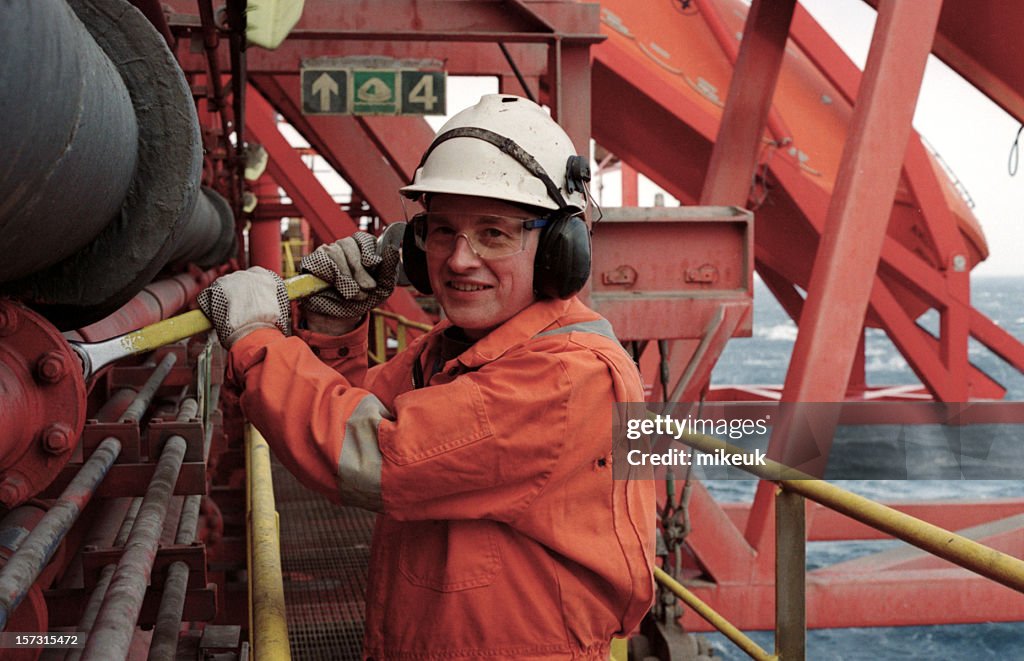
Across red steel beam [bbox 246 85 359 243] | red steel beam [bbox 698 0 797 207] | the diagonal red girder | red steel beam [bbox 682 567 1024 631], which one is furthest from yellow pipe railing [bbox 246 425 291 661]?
red steel beam [bbox 246 85 359 243]

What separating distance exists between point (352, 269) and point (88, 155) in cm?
128

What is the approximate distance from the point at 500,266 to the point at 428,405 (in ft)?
1.27

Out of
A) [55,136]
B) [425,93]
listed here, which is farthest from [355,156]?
[55,136]

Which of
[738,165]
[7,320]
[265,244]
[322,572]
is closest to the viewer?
[7,320]

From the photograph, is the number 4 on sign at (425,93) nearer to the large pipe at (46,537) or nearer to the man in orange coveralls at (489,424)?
the man in orange coveralls at (489,424)

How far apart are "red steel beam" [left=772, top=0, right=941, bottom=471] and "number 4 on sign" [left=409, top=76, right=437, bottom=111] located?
249 cm

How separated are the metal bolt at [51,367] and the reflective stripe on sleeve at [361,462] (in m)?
0.50

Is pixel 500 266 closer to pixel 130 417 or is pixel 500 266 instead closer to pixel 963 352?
pixel 130 417

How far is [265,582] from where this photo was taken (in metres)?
1.82

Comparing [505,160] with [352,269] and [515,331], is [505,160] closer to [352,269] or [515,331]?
[515,331]

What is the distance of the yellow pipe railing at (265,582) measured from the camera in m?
1.62

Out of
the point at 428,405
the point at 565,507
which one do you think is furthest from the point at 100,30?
the point at 565,507

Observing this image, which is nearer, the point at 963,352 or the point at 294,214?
the point at 963,352

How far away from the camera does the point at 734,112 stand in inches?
326
